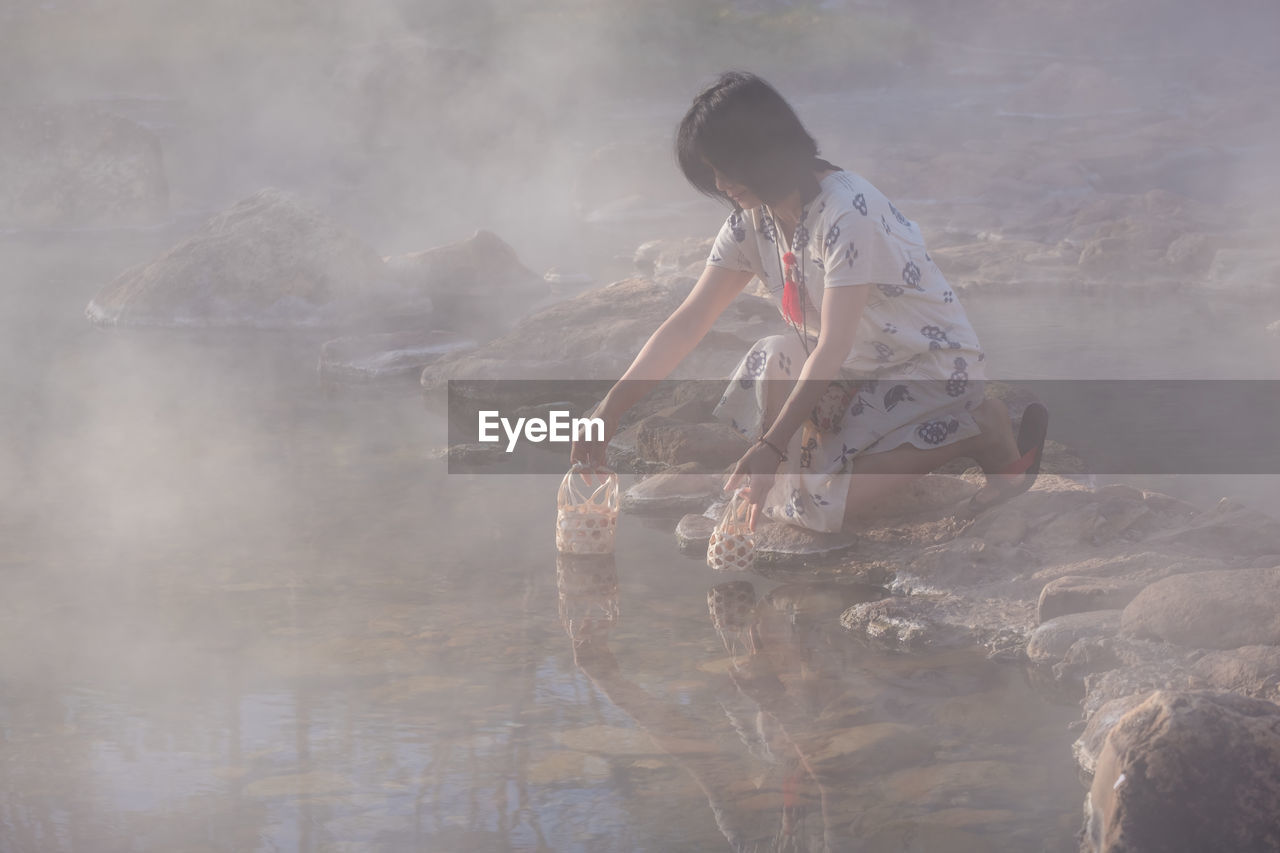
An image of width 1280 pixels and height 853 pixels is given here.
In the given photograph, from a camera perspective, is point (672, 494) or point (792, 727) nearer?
point (792, 727)

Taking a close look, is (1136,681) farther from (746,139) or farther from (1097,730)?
(746,139)

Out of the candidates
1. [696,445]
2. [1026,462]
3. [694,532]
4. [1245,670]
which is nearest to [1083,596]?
[1245,670]

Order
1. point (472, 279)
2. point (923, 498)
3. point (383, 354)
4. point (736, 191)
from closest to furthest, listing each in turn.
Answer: point (736, 191) < point (923, 498) < point (383, 354) < point (472, 279)

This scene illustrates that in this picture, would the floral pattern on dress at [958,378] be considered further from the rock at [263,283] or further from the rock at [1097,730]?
the rock at [263,283]

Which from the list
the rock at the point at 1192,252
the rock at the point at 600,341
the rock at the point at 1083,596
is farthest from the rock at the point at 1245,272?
the rock at the point at 1083,596

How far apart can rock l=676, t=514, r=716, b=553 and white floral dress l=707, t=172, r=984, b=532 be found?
0.85 ft

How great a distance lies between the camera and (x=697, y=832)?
2012 millimetres

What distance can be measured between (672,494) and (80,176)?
35.9 ft

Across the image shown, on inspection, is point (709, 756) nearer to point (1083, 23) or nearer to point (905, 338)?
point (905, 338)

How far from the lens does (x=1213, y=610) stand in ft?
→ 8.06

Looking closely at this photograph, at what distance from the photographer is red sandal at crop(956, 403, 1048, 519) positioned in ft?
10.4

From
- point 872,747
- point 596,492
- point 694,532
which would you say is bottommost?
point 872,747

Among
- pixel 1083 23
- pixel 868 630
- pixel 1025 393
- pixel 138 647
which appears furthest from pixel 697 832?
pixel 1083 23

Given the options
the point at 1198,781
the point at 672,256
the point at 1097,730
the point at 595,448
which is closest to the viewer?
the point at 1198,781
